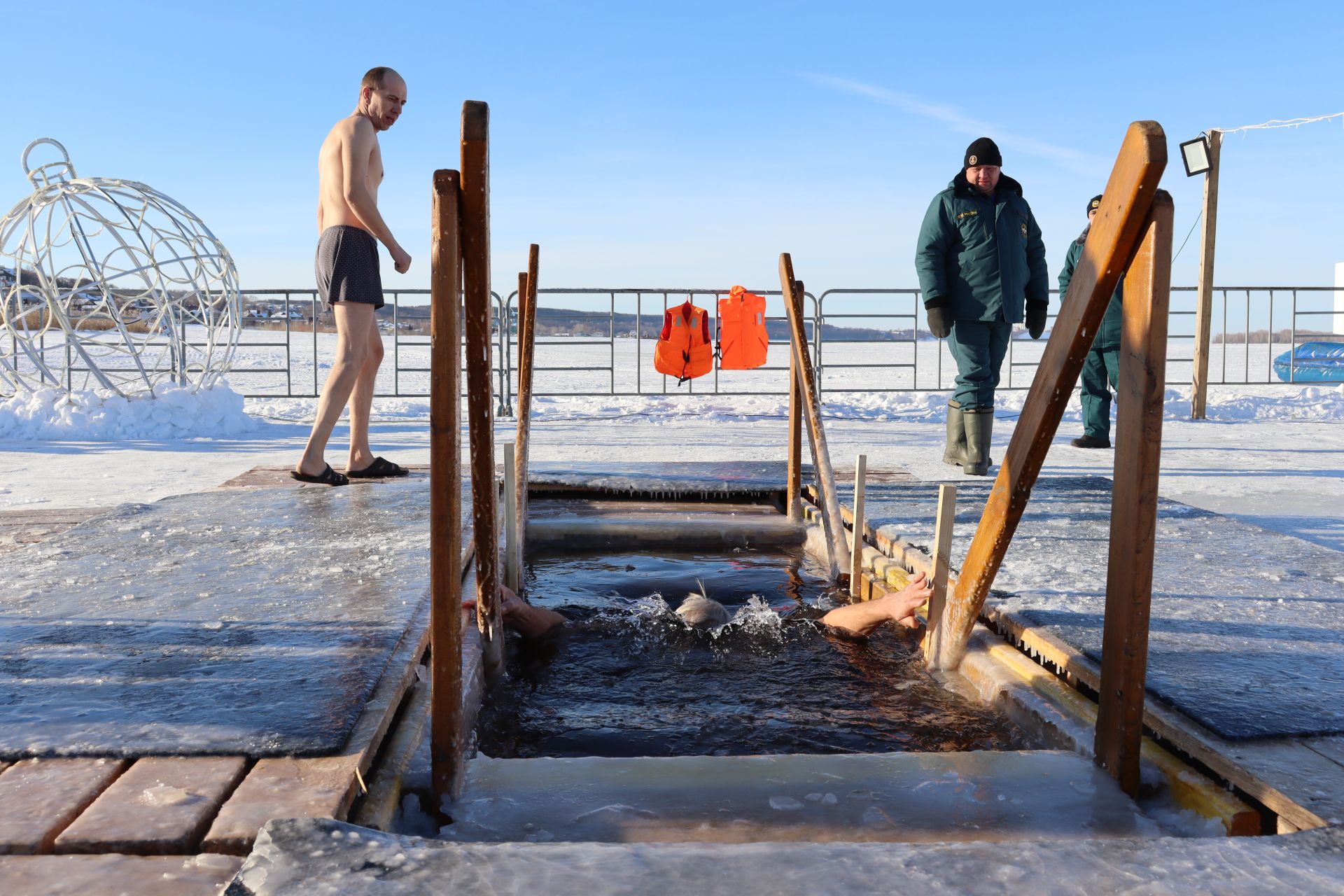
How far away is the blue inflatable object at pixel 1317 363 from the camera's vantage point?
554 inches

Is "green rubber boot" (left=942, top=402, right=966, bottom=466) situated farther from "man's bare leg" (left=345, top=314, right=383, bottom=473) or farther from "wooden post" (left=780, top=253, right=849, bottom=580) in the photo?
"man's bare leg" (left=345, top=314, right=383, bottom=473)

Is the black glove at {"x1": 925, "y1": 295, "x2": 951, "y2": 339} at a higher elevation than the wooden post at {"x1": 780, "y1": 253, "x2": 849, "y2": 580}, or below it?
higher

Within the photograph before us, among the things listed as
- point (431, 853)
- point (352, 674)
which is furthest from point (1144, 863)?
point (352, 674)

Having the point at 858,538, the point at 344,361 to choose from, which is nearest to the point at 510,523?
the point at 858,538

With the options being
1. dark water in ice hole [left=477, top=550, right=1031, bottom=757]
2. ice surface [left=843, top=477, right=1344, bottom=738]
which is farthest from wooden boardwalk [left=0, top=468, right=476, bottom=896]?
ice surface [left=843, top=477, right=1344, bottom=738]

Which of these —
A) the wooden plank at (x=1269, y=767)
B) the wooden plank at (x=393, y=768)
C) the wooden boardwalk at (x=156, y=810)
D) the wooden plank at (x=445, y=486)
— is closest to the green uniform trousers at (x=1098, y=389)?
the wooden plank at (x=1269, y=767)

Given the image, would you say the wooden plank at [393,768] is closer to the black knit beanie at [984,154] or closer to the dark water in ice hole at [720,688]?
the dark water in ice hole at [720,688]

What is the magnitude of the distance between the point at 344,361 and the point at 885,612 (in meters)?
2.81

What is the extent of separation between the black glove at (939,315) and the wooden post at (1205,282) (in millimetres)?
5613

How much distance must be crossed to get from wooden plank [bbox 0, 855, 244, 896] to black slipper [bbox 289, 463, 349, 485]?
362 cm

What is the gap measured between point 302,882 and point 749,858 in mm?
573

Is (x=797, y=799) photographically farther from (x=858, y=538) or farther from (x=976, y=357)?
(x=976, y=357)

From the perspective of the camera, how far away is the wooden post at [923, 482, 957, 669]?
269 centimetres

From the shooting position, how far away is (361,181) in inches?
179
